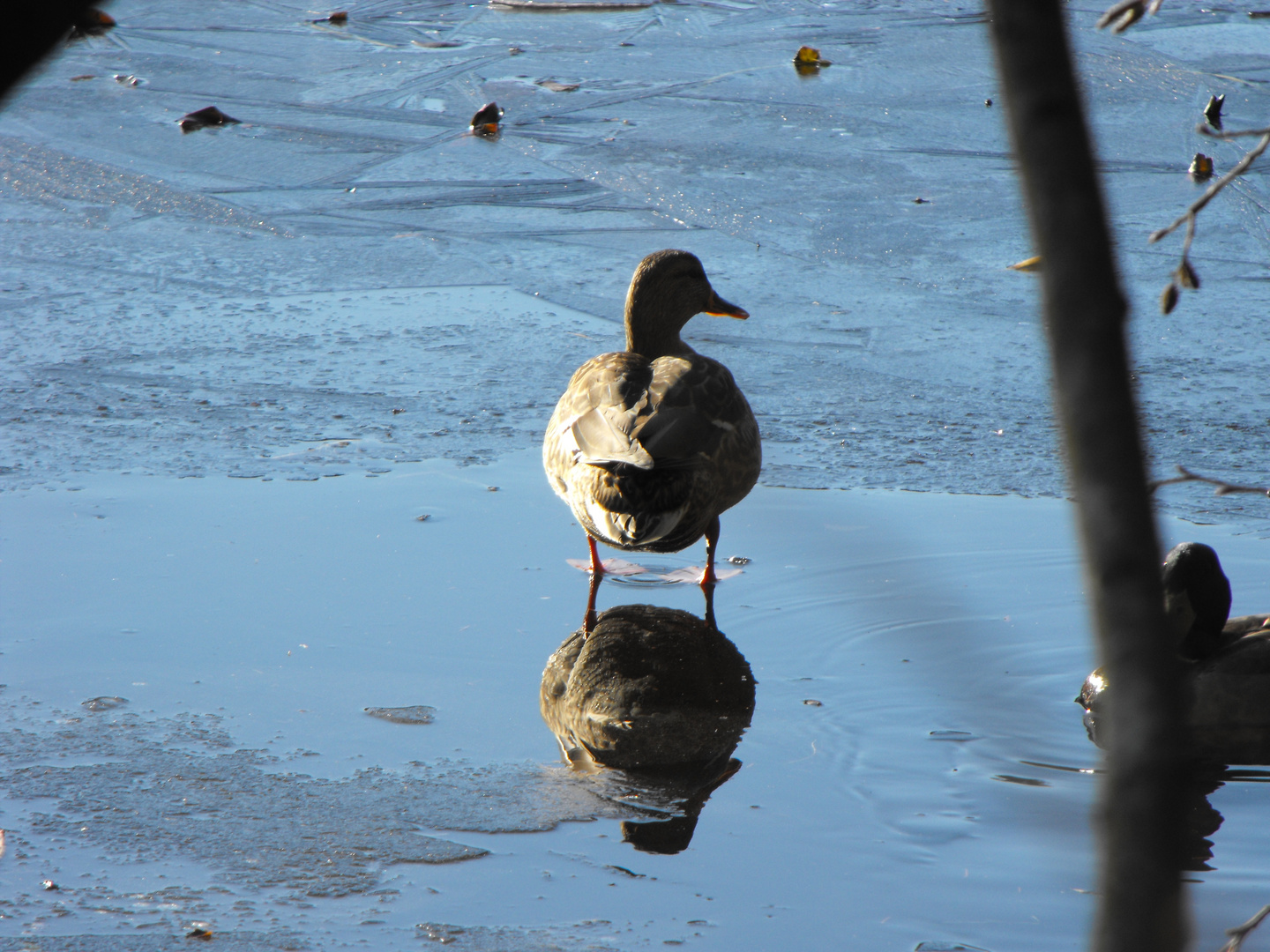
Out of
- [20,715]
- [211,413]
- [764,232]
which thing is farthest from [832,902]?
[764,232]

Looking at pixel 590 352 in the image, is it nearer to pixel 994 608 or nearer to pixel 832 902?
pixel 994 608

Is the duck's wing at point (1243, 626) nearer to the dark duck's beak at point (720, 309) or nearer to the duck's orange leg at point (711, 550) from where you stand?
the duck's orange leg at point (711, 550)

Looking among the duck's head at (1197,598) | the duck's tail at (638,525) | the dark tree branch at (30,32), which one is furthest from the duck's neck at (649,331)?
the dark tree branch at (30,32)

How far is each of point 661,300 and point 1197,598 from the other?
91.3 inches

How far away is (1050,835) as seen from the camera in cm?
294

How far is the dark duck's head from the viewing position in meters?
5.15

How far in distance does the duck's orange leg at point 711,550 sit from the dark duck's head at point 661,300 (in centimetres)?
101

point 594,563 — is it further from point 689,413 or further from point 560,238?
point 560,238

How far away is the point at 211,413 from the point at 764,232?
126 inches

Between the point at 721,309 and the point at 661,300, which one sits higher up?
the point at 661,300

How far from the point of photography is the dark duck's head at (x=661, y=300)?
515 cm

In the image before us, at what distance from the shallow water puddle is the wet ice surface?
472 millimetres

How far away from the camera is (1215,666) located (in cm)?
351

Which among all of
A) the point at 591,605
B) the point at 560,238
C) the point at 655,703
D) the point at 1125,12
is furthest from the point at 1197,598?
the point at 560,238
